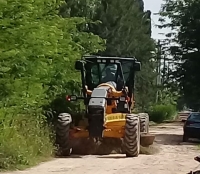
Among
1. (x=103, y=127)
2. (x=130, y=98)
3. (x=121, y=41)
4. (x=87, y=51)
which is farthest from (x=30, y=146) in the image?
(x=121, y=41)

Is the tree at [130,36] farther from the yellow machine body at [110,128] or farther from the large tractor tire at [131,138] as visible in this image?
the large tractor tire at [131,138]

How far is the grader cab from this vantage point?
65.3ft

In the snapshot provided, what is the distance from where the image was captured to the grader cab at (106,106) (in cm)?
1991

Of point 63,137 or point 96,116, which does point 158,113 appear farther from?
point 96,116

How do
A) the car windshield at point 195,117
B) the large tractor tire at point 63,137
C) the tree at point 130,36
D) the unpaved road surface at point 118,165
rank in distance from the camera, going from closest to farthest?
the unpaved road surface at point 118,165 < the large tractor tire at point 63,137 < the car windshield at point 195,117 < the tree at point 130,36

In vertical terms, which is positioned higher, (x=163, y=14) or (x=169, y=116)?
(x=163, y=14)

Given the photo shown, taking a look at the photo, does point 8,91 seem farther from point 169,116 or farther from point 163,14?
point 169,116

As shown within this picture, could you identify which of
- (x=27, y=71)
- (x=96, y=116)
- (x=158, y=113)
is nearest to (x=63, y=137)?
(x=96, y=116)

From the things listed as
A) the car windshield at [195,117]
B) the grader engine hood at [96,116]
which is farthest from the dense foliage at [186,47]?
→ the grader engine hood at [96,116]

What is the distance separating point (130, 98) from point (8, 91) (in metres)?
7.12

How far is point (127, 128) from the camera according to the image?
19953mm

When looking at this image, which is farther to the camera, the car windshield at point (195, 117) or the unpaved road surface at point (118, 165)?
the car windshield at point (195, 117)

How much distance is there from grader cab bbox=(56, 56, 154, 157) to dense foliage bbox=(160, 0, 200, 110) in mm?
10593

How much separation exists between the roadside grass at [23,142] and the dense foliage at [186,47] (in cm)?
1377
